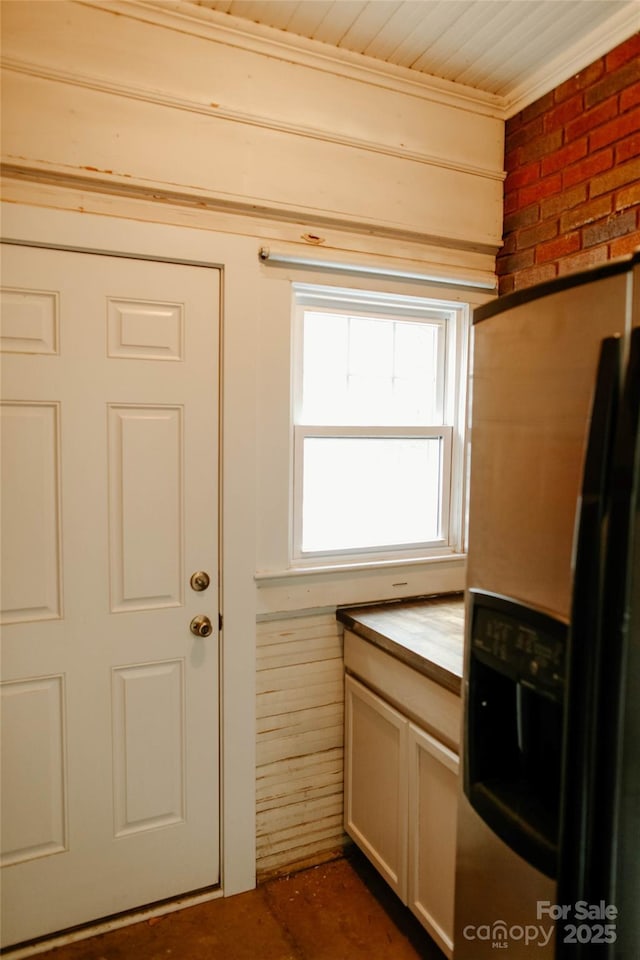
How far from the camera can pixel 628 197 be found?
184 centimetres

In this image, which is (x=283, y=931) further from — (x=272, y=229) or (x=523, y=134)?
(x=523, y=134)

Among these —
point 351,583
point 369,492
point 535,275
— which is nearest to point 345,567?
point 351,583

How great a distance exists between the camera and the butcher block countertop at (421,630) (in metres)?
1.65

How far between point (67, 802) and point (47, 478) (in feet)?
3.32

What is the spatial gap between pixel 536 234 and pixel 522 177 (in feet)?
0.80

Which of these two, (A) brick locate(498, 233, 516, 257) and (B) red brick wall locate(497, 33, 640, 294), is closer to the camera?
(B) red brick wall locate(497, 33, 640, 294)

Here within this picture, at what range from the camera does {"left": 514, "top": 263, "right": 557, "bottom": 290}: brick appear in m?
2.14

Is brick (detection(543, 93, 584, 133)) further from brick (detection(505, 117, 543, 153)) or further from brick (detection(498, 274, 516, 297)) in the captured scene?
brick (detection(498, 274, 516, 297))

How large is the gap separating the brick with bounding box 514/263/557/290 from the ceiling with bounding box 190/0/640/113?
0.61 metres

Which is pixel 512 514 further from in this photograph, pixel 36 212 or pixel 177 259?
pixel 36 212

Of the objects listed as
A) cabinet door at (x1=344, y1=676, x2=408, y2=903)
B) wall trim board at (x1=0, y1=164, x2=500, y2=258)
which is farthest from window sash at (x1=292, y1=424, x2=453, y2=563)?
wall trim board at (x1=0, y1=164, x2=500, y2=258)

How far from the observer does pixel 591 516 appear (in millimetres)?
854

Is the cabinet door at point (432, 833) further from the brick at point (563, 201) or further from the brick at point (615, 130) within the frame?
the brick at point (615, 130)

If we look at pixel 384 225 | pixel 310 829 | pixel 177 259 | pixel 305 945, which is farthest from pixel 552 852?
pixel 384 225
